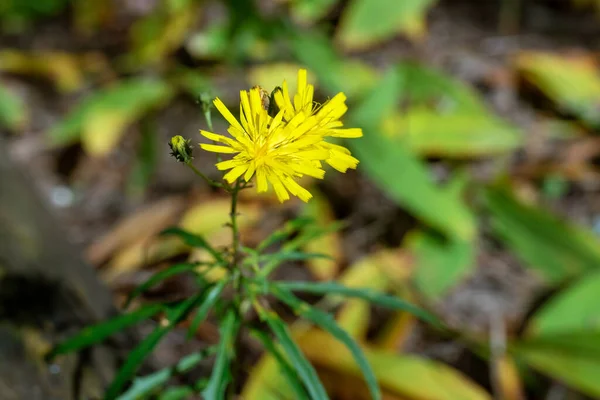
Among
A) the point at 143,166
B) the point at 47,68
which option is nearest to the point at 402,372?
the point at 143,166

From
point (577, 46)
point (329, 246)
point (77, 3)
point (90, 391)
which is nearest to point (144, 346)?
point (90, 391)

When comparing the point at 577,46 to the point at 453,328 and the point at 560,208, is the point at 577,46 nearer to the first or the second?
the point at 560,208

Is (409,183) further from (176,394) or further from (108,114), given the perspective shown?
(108,114)

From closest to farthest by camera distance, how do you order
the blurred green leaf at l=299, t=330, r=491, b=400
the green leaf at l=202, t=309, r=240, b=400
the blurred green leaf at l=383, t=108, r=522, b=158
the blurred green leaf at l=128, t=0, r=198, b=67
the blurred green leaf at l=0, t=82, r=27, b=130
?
the green leaf at l=202, t=309, r=240, b=400, the blurred green leaf at l=299, t=330, r=491, b=400, the blurred green leaf at l=383, t=108, r=522, b=158, the blurred green leaf at l=0, t=82, r=27, b=130, the blurred green leaf at l=128, t=0, r=198, b=67

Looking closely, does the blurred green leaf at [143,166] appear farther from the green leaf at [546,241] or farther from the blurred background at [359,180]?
the green leaf at [546,241]

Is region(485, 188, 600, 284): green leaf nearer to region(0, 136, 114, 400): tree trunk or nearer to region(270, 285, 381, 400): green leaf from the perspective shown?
region(270, 285, 381, 400): green leaf

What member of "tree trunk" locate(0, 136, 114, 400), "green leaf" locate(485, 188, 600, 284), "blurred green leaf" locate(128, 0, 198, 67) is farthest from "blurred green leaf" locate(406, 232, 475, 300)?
"blurred green leaf" locate(128, 0, 198, 67)
